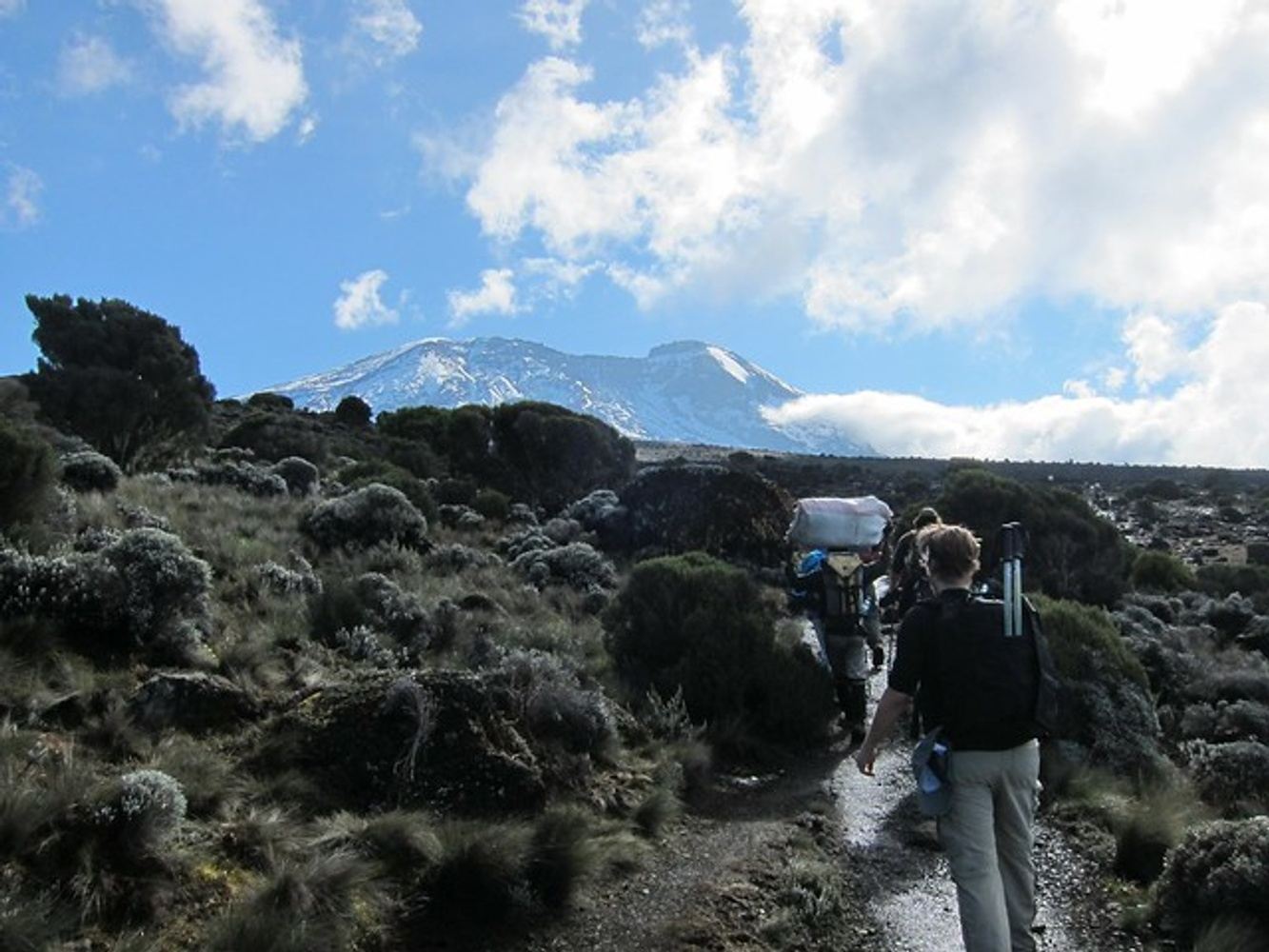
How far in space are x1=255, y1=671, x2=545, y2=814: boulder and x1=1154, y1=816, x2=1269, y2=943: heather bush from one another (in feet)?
12.3

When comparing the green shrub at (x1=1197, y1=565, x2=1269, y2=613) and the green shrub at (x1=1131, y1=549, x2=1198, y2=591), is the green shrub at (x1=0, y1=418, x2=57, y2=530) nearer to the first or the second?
the green shrub at (x1=1131, y1=549, x2=1198, y2=591)

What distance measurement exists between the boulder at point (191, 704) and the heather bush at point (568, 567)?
30.9 feet

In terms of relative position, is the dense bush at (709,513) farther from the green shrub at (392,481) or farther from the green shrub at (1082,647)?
the green shrub at (1082,647)

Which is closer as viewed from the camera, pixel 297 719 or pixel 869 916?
pixel 869 916

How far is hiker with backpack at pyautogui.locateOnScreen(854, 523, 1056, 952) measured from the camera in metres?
4.19

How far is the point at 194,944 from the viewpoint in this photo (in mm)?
3945

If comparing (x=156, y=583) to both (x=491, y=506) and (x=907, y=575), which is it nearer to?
(x=907, y=575)

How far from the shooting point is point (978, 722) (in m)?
4.21

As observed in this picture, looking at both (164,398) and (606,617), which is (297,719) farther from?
(164,398)

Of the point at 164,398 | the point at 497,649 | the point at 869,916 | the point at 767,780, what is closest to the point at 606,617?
the point at 497,649

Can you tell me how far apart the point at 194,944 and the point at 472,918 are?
1333 mm

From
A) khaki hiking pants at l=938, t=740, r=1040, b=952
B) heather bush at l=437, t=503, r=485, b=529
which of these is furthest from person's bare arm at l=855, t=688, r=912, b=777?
heather bush at l=437, t=503, r=485, b=529

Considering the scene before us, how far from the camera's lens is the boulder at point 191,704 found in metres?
5.95

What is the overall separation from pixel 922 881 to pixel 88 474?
42.1 feet
